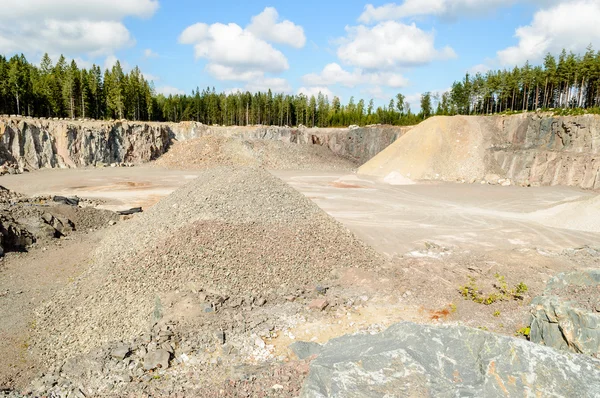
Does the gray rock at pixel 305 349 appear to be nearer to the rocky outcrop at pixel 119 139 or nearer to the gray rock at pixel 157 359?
the gray rock at pixel 157 359

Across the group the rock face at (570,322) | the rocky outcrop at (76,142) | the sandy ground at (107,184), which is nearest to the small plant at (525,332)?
the rock face at (570,322)

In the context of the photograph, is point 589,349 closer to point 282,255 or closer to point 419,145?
point 282,255

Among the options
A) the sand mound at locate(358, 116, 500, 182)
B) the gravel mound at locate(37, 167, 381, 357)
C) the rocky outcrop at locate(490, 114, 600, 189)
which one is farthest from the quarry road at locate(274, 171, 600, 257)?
the gravel mound at locate(37, 167, 381, 357)

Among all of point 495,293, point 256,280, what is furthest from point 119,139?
point 495,293

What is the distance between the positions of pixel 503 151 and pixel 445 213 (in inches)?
753

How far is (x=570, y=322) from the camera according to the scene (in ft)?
18.6

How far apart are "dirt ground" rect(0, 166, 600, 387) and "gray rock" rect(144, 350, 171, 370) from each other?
2158 millimetres

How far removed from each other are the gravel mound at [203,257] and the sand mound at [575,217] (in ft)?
41.6

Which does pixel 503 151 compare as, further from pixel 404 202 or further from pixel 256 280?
pixel 256 280

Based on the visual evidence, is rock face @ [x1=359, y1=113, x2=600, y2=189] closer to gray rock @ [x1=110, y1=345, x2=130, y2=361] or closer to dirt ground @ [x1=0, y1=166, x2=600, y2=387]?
dirt ground @ [x1=0, y1=166, x2=600, y2=387]

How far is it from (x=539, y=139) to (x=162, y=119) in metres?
61.1

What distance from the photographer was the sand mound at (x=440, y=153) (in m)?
35.9

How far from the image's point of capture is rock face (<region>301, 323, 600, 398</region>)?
13.3ft

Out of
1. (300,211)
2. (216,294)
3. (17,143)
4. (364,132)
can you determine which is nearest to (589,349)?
(216,294)
